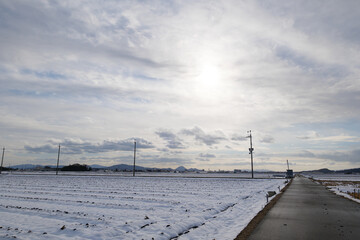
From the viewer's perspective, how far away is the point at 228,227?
9.85 m

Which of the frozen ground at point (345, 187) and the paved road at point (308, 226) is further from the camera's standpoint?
the frozen ground at point (345, 187)

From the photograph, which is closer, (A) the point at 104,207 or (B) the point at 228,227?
(B) the point at 228,227

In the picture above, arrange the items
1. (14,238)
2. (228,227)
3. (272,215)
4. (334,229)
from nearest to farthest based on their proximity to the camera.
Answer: (14,238), (334,229), (228,227), (272,215)

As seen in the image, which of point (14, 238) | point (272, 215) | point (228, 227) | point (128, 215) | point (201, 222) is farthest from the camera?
point (128, 215)

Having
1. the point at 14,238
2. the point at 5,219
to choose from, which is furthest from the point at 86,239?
Result: the point at 5,219

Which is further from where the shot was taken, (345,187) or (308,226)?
(345,187)

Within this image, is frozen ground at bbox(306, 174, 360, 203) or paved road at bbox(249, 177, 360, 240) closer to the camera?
paved road at bbox(249, 177, 360, 240)

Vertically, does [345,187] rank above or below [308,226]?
below

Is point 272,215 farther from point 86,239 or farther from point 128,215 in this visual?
point 86,239

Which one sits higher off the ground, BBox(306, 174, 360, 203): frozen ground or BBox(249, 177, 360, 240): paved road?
BBox(249, 177, 360, 240): paved road

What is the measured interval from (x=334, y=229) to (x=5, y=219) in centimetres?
1462

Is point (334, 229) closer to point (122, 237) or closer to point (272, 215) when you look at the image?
point (272, 215)

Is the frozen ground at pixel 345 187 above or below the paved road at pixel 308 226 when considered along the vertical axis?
below

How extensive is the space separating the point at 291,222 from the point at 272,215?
5.03ft
